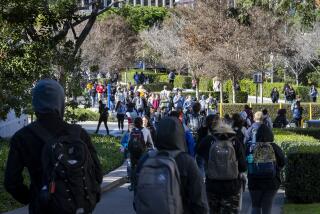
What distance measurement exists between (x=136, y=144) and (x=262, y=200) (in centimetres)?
449

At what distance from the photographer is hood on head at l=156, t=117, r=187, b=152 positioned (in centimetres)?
545

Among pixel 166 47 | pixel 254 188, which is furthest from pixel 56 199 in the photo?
pixel 166 47

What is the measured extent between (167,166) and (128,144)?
8.27 metres

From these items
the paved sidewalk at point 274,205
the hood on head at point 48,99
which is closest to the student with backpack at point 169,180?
the hood on head at point 48,99

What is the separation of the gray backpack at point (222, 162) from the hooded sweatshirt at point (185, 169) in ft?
7.85

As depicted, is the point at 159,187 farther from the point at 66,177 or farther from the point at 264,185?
the point at 264,185

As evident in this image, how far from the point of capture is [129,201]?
1368 centimetres

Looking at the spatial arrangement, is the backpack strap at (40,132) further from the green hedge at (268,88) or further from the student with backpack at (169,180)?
the green hedge at (268,88)

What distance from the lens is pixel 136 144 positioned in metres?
13.1

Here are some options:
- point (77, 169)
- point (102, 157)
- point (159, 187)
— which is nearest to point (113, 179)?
point (102, 157)

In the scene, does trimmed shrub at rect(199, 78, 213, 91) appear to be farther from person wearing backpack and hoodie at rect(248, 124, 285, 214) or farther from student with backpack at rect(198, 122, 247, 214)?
student with backpack at rect(198, 122, 247, 214)

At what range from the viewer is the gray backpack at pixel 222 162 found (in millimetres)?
7863

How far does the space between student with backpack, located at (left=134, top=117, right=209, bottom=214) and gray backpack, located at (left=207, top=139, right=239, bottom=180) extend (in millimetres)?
2441

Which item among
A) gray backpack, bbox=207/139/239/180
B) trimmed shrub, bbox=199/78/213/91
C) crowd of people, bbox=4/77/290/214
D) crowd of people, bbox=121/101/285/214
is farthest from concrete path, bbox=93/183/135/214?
trimmed shrub, bbox=199/78/213/91
